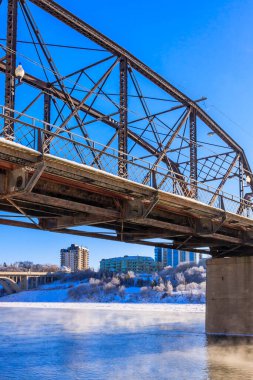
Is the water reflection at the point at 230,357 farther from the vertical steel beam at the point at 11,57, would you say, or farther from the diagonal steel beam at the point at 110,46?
the diagonal steel beam at the point at 110,46

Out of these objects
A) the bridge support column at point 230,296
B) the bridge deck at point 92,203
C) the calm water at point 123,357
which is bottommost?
the calm water at point 123,357

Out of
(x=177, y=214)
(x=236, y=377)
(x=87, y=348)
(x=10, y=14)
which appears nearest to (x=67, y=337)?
(x=87, y=348)

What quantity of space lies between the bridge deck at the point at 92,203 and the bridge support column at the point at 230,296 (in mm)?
6671

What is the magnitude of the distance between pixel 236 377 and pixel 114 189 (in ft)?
35.3

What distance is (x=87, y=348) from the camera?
109 feet

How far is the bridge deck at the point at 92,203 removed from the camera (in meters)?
18.3

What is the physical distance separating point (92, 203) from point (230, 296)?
1981cm

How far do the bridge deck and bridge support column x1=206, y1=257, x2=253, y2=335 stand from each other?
667cm

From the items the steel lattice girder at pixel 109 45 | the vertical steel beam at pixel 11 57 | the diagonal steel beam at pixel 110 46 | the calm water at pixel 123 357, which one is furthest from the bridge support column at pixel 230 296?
the vertical steel beam at pixel 11 57

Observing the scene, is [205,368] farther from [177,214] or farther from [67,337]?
[67,337]

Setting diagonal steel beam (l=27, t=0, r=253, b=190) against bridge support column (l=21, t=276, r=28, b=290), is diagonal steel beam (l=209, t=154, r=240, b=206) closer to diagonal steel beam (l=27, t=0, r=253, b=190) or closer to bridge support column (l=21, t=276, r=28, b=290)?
diagonal steel beam (l=27, t=0, r=253, b=190)

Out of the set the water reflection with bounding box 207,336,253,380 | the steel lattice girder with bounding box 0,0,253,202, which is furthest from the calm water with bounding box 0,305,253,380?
the steel lattice girder with bounding box 0,0,253,202

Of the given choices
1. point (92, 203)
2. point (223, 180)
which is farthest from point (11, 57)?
point (223, 180)

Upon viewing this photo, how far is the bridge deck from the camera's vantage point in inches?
720
